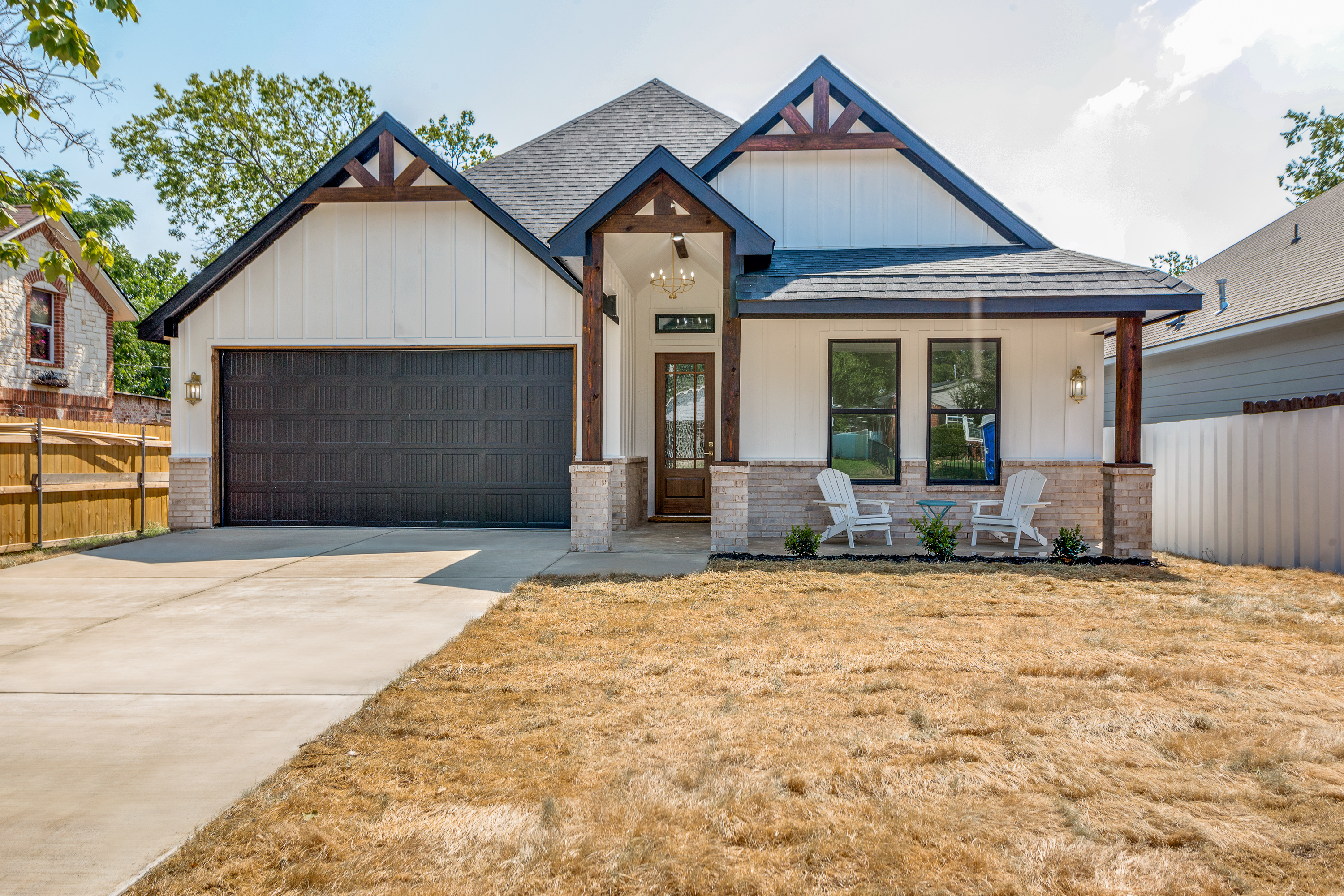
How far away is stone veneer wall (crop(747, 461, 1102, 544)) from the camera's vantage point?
1004 centimetres

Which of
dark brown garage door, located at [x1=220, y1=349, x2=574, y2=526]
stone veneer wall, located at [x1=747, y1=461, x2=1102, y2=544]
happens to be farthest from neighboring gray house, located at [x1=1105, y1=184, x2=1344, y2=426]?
dark brown garage door, located at [x1=220, y1=349, x2=574, y2=526]

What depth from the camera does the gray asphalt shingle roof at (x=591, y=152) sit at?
12023mm

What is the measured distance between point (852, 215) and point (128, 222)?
3253cm

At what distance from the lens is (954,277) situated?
9078mm

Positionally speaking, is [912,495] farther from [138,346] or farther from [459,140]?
[138,346]

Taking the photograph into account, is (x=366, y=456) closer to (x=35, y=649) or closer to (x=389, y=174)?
(x=389, y=174)

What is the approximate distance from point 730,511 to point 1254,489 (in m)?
5.80

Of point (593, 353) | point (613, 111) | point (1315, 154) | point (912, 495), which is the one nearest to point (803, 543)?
point (912, 495)

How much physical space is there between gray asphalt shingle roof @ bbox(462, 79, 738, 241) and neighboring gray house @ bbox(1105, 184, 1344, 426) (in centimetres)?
783

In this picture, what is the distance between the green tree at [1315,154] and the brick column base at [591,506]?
2472 cm

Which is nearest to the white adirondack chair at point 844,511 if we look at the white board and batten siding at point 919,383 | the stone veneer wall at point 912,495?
the stone veneer wall at point 912,495

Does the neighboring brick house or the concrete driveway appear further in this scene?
the neighboring brick house

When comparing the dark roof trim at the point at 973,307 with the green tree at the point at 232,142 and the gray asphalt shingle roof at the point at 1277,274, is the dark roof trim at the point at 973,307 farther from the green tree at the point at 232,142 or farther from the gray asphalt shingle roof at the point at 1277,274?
the green tree at the point at 232,142

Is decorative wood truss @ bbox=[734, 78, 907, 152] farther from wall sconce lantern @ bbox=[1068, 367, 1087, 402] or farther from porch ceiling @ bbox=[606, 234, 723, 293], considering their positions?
wall sconce lantern @ bbox=[1068, 367, 1087, 402]
